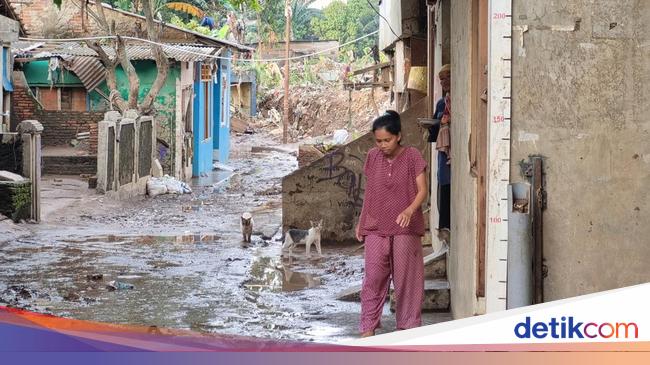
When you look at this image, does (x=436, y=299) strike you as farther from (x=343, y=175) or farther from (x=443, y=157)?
(x=343, y=175)

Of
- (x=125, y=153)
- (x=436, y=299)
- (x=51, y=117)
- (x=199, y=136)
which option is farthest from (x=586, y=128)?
(x=199, y=136)

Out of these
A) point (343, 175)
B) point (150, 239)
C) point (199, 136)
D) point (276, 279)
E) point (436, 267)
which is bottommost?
point (276, 279)

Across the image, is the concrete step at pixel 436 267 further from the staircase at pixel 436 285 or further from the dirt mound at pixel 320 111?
the dirt mound at pixel 320 111

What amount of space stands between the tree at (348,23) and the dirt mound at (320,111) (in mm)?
13450

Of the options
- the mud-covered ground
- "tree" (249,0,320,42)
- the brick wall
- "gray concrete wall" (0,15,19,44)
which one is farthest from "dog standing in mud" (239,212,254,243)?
"tree" (249,0,320,42)

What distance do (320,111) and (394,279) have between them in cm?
4022

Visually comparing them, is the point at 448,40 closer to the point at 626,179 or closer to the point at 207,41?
the point at 626,179

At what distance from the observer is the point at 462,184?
8078mm

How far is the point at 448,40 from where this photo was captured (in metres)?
10.5

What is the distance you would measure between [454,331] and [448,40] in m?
6.57

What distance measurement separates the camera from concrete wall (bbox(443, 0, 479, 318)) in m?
7.34

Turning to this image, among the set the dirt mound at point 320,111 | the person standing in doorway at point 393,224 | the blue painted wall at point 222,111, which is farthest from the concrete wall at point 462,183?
the dirt mound at point 320,111

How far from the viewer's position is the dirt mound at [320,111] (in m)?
45.8

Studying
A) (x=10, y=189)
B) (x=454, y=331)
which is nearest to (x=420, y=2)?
(x=10, y=189)
